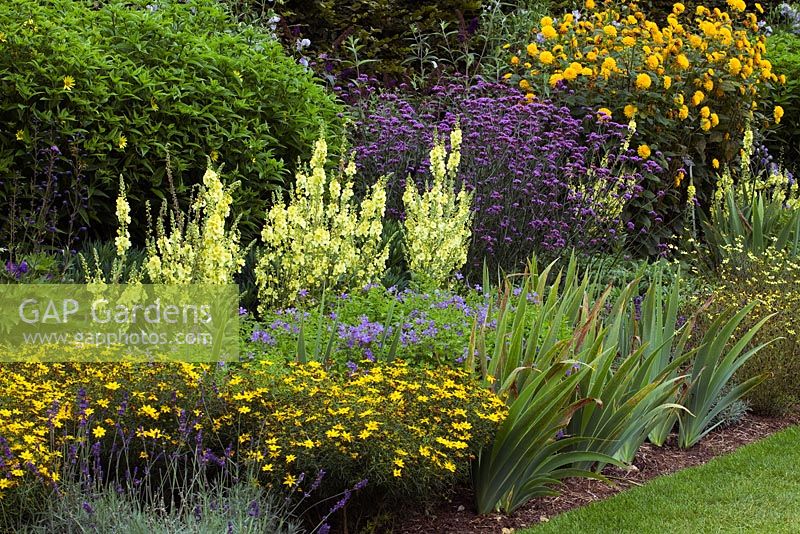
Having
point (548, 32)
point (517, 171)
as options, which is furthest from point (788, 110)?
point (517, 171)

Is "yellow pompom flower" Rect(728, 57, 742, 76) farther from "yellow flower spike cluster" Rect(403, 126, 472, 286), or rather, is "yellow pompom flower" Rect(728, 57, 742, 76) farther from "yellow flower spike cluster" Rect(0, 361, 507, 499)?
"yellow flower spike cluster" Rect(0, 361, 507, 499)

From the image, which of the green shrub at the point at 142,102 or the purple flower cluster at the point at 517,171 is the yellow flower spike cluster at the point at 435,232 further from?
the green shrub at the point at 142,102

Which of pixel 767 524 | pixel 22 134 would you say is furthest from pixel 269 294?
pixel 767 524

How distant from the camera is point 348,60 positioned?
33.7 feet

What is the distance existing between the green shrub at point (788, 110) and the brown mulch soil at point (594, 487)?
543 cm

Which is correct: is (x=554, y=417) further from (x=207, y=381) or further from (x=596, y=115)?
(x=596, y=115)

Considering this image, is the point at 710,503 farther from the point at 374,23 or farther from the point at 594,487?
the point at 374,23

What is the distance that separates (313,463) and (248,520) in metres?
0.32

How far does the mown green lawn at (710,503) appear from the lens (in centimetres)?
425

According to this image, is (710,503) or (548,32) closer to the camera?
(710,503)

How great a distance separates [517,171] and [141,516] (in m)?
4.43

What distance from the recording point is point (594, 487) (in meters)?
4.65

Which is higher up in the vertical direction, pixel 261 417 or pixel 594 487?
pixel 261 417

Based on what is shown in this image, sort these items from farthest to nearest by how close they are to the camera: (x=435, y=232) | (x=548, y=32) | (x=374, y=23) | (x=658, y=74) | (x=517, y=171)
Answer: (x=374, y=23) → (x=548, y=32) → (x=658, y=74) → (x=517, y=171) → (x=435, y=232)
